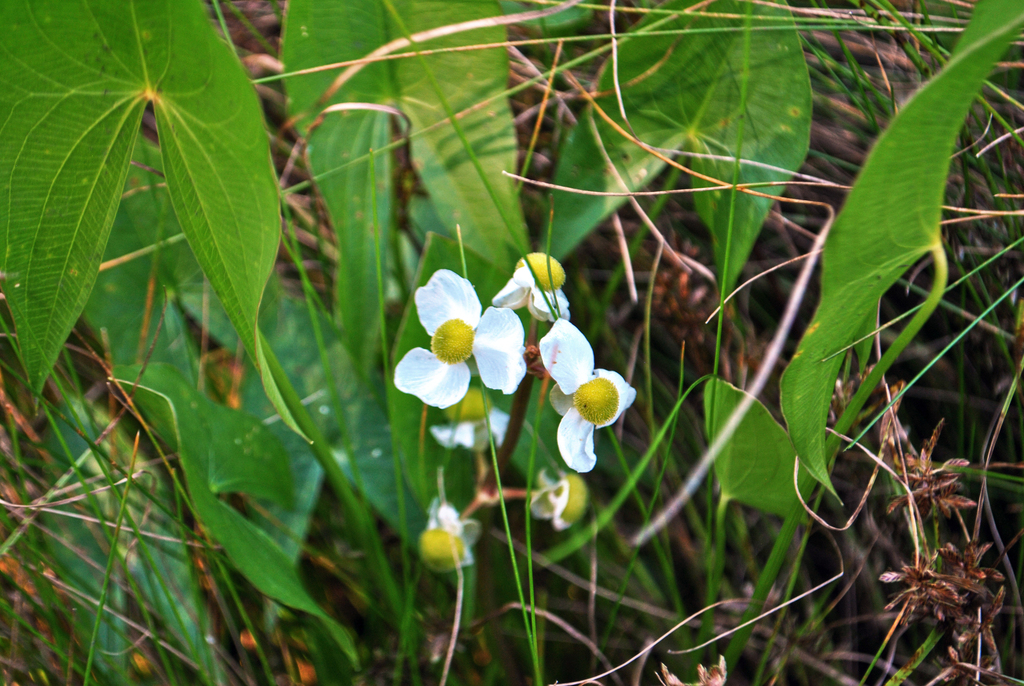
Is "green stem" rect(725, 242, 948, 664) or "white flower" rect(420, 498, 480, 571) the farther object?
"white flower" rect(420, 498, 480, 571)

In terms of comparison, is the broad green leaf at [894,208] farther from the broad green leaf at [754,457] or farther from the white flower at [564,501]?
the white flower at [564,501]

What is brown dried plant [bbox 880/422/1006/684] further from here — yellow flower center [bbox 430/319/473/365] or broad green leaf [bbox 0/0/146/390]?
broad green leaf [bbox 0/0/146/390]

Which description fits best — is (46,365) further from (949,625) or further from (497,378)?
(949,625)

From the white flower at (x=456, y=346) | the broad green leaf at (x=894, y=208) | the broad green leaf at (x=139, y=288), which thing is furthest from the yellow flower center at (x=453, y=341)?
the broad green leaf at (x=139, y=288)

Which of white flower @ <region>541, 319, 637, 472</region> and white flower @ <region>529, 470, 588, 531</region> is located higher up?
white flower @ <region>541, 319, 637, 472</region>

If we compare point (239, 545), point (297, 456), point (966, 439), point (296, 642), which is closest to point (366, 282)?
point (297, 456)

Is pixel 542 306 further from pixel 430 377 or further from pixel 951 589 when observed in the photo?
pixel 951 589

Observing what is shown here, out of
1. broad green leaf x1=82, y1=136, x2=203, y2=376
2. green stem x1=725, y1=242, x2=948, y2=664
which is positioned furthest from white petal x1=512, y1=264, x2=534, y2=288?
broad green leaf x1=82, y1=136, x2=203, y2=376

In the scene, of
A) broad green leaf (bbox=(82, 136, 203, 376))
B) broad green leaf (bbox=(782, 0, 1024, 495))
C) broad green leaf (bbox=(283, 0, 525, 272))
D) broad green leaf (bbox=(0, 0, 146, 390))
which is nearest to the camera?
broad green leaf (bbox=(782, 0, 1024, 495))
